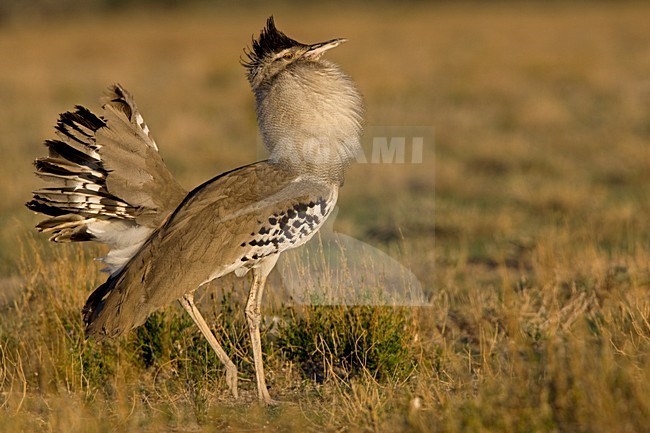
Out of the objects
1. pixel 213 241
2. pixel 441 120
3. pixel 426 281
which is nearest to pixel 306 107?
pixel 213 241

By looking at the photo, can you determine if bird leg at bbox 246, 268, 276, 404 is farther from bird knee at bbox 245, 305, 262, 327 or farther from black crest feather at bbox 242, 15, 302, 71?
black crest feather at bbox 242, 15, 302, 71

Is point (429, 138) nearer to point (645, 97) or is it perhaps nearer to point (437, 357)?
point (645, 97)

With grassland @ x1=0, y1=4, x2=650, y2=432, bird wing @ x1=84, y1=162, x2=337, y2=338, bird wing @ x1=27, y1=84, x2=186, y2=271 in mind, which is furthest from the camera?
bird wing @ x1=27, y1=84, x2=186, y2=271

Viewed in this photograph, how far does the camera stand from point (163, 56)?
23.2 m

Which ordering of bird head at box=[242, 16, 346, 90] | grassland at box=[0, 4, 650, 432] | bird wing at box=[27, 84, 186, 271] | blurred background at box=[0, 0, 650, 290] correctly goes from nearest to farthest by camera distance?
grassland at box=[0, 4, 650, 432]
bird wing at box=[27, 84, 186, 271]
bird head at box=[242, 16, 346, 90]
blurred background at box=[0, 0, 650, 290]

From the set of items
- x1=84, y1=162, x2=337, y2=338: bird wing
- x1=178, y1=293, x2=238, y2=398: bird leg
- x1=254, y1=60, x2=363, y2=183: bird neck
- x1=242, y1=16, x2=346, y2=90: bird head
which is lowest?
x1=178, y1=293, x2=238, y2=398: bird leg

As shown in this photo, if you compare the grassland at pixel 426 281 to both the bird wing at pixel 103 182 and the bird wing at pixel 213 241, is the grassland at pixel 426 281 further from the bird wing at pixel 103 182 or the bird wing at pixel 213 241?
the bird wing at pixel 103 182

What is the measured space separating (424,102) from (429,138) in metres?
3.16

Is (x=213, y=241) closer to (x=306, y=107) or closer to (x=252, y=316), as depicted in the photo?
(x=252, y=316)

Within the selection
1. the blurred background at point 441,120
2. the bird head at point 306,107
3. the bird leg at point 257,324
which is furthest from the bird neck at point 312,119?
the blurred background at point 441,120

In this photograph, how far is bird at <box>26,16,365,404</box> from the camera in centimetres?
394

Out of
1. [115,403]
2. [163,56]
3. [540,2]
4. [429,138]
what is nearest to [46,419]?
[115,403]

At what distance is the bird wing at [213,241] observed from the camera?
392cm

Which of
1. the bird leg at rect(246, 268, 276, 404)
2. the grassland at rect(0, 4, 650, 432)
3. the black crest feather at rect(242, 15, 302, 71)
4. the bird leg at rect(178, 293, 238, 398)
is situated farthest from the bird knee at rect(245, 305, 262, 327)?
the black crest feather at rect(242, 15, 302, 71)
